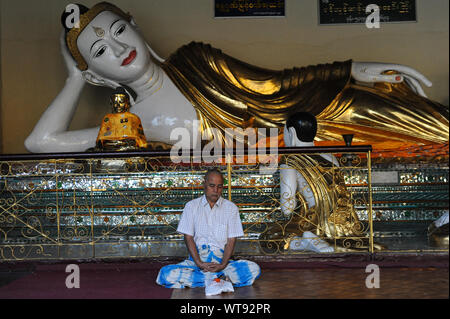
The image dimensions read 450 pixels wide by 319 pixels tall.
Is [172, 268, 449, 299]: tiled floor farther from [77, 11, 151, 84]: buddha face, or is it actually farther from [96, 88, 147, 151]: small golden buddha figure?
[77, 11, 151, 84]: buddha face

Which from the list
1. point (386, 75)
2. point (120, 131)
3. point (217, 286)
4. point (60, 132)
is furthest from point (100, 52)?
point (217, 286)

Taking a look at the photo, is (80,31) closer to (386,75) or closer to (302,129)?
(302,129)

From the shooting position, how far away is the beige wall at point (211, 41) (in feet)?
17.5

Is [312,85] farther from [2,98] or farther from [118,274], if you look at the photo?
[2,98]

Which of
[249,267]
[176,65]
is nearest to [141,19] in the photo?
[176,65]

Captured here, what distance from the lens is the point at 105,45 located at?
→ 4559mm

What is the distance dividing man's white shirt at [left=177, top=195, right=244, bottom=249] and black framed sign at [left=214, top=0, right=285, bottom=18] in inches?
118

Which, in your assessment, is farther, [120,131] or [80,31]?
[80,31]

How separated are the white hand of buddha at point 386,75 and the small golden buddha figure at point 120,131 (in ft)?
5.69

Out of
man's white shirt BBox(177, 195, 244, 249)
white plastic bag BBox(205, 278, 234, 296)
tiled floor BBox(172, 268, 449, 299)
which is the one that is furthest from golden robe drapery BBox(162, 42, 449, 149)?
white plastic bag BBox(205, 278, 234, 296)

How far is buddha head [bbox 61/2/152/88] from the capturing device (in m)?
4.54

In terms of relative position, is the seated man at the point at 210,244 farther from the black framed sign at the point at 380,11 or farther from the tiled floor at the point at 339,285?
the black framed sign at the point at 380,11

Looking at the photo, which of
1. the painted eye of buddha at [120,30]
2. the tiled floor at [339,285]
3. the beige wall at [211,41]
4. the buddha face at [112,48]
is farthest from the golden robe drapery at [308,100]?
the tiled floor at [339,285]

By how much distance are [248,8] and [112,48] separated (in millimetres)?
1397
